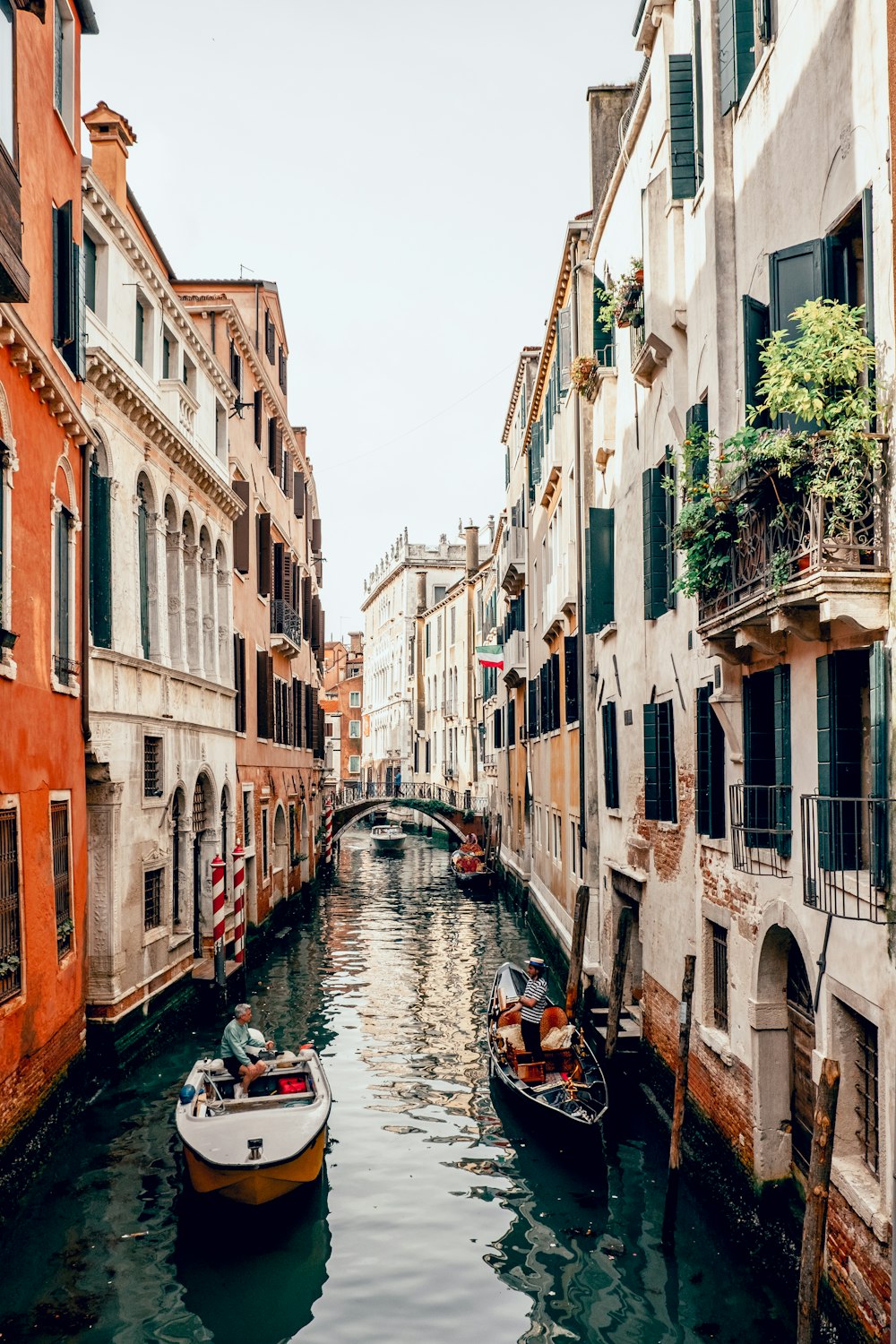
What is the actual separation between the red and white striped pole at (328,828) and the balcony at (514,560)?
11.6 m

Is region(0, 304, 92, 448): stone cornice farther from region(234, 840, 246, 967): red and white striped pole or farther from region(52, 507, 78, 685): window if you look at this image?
region(234, 840, 246, 967): red and white striped pole

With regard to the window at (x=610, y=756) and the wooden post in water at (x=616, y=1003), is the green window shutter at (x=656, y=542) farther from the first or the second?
the wooden post in water at (x=616, y=1003)

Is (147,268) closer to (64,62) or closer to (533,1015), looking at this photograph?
(64,62)

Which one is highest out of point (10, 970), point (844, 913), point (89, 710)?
point (89, 710)

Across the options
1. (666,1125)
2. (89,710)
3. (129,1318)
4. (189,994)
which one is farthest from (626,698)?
(129,1318)

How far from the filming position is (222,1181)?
9789mm

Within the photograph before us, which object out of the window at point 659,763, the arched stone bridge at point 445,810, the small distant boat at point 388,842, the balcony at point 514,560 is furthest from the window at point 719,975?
the small distant boat at point 388,842

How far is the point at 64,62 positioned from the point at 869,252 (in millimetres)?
9546

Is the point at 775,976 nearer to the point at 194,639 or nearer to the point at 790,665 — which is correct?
the point at 790,665

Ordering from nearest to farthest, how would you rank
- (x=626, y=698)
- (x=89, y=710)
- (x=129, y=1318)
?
(x=129, y=1318) < (x=89, y=710) < (x=626, y=698)

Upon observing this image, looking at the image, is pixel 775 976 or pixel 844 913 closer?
pixel 844 913

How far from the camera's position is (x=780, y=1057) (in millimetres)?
9172

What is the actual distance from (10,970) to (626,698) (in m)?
7.75

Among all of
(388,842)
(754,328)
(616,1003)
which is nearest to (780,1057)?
(616,1003)
